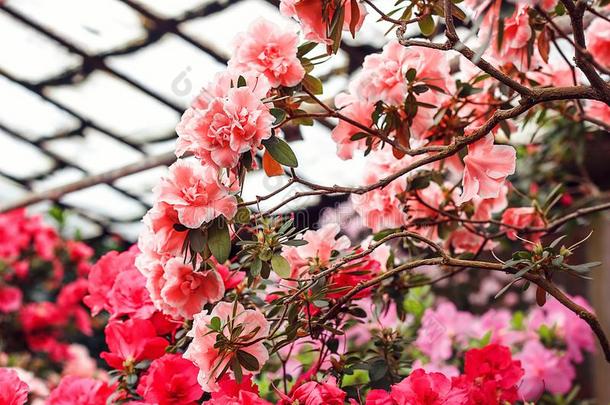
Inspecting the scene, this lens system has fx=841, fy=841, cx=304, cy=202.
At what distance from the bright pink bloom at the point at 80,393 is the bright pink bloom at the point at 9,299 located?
7.32ft

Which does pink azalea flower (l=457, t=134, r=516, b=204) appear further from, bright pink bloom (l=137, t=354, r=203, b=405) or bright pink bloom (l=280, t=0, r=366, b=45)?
bright pink bloom (l=137, t=354, r=203, b=405)

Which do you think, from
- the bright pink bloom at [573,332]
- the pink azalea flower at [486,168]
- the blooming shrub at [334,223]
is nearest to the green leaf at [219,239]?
the blooming shrub at [334,223]

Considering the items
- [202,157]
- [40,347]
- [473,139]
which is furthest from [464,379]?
[40,347]

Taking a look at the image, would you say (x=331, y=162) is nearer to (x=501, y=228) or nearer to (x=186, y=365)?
(x=501, y=228)

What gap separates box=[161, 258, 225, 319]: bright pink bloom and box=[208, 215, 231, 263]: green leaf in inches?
3.3

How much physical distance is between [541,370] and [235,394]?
1383 millimetres

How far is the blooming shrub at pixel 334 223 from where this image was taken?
1095mm

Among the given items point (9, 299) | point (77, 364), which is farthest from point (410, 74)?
point (77, 364)

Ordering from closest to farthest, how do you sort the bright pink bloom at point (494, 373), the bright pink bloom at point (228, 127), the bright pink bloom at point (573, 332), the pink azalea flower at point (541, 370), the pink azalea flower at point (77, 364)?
1. the bright pink bloom at point (228, 127)
2. the bright pink bloom at point (494, 373)
3. the pink azalea flower at point (541, 370)
4. the bright pink bloom at point (573, 332)
5. the pink azalea flower at point (77, 364)

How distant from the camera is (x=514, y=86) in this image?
3.33 ft

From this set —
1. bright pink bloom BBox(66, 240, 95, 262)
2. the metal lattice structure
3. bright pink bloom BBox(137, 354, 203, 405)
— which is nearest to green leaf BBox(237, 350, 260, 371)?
bright pink bloom BBox(137, 354, 203, 405)

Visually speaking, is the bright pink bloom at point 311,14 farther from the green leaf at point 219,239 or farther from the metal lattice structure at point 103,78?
the metal lattice structure at point 103,78

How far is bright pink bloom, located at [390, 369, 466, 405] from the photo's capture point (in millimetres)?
1123

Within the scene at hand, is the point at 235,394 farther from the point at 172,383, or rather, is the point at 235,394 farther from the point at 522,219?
the point at 522,219
